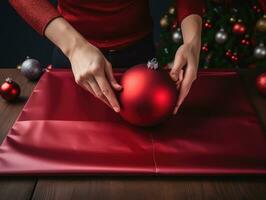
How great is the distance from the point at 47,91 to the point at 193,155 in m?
0.35

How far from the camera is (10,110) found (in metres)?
0.77

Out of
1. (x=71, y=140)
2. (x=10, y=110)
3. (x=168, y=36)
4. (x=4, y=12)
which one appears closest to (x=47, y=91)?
(x=10, y=110)

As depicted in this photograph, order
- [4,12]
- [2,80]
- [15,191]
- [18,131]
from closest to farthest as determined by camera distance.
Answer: [15,191], [18,131], [2,80], [4,12]

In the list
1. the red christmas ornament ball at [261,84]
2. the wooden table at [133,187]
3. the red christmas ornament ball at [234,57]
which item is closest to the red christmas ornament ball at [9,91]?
the wooden table at [133,187]

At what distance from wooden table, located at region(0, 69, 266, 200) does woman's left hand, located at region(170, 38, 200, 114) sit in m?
0.16

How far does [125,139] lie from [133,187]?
4.2 inches

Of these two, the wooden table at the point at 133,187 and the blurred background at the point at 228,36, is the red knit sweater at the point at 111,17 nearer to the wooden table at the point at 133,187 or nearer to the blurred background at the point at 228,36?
the wooden table at the point at 133,187

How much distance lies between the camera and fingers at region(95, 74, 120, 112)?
65 cm

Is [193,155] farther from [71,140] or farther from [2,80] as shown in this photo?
[2,80]

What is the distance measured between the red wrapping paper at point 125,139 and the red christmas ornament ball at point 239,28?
100cm

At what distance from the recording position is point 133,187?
0.57 m

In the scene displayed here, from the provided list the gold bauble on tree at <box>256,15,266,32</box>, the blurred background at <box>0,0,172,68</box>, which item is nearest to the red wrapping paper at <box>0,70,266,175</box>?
the gold bauble on tree at <box>256,15,266,32</box>

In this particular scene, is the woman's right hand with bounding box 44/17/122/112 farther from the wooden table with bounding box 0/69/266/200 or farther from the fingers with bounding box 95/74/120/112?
the wooden table with bounding box 0/69/266/200

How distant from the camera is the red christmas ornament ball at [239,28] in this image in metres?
1.72
